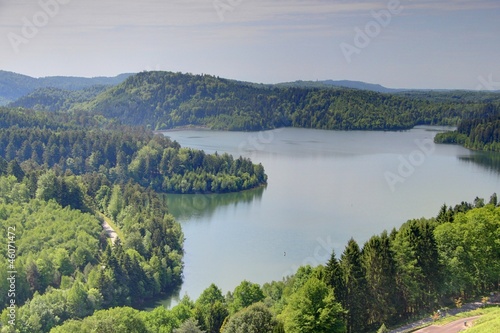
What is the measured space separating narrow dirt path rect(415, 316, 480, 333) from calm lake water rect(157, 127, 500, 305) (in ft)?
32.6

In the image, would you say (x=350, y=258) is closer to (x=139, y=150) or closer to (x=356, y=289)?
(x=356, y=289)

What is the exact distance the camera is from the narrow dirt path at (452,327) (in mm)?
13211

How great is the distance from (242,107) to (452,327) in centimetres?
8026

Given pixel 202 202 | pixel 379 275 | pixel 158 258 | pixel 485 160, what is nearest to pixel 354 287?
pixel 379 275

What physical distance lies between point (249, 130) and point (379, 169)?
36.9 m

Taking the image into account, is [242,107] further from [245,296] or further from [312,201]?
[245,296]

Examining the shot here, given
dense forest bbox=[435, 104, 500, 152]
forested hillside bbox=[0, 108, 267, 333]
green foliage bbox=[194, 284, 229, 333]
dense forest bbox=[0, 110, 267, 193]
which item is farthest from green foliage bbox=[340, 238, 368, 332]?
dense forest bbox=[435, 104, 500, 152]

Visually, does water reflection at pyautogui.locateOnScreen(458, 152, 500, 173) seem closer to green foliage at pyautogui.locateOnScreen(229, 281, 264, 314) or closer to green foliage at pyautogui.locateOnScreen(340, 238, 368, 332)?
green foliage at pyautogui.locateOnScreen(229, 281, 264, 314)

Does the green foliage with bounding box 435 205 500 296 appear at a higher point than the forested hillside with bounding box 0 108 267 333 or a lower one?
higher

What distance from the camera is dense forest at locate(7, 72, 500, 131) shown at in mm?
90000

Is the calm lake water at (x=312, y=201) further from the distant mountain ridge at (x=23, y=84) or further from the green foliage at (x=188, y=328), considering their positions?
the distant mountain ridge at (x=23, y=84)

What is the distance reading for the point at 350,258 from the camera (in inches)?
592

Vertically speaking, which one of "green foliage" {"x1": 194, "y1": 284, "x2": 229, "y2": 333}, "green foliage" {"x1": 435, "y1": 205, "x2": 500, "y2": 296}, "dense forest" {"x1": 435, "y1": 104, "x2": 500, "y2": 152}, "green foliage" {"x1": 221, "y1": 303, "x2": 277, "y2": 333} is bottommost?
"green foliage" {"x1": 194, "y1": 284, "x2": 229, "y2": 333}

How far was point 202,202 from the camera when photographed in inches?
1623
